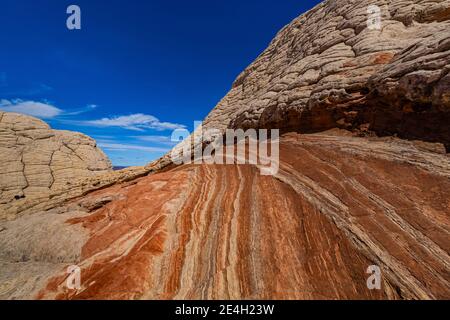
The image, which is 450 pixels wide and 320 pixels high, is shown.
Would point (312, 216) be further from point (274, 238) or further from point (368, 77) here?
point (368, 77)

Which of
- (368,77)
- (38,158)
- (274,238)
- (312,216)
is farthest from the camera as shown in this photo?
(38,158)

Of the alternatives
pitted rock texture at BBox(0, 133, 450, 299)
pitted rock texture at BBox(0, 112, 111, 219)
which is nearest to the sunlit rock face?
pitted rock texture at BBox(0, 133, 450, 299)

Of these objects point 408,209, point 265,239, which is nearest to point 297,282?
point 265,239

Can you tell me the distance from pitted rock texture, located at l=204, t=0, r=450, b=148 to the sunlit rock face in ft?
0.16

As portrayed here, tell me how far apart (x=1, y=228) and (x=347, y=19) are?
2084 centimetres

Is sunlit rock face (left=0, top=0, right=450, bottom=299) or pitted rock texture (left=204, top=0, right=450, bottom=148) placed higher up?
pitted rock texture (left=204, top=0, right=450, bottom=148)

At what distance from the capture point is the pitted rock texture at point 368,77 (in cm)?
646

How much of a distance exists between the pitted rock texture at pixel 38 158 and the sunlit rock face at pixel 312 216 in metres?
35.1

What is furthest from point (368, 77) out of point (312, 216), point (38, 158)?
point (38, 158)

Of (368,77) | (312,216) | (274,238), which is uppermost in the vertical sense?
(368,77)

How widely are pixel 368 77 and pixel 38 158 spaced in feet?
172

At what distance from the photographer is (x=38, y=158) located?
41.7 meters

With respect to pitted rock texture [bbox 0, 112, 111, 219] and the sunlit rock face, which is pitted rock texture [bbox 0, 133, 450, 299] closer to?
the sunlit rock face

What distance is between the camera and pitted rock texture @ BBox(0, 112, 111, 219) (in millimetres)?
37000
